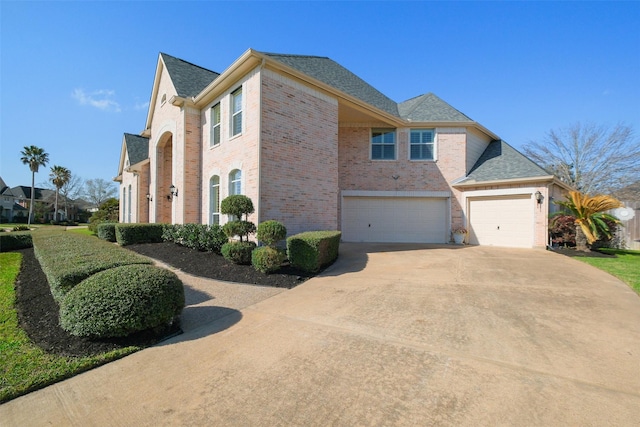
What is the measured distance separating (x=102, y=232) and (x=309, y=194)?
36.9ft

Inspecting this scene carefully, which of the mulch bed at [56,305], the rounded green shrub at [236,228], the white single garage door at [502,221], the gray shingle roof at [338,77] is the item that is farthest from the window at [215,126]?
the white single garage door at [502,221]

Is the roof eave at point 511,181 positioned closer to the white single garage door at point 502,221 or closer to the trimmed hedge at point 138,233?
the white single garage door at point 502,221

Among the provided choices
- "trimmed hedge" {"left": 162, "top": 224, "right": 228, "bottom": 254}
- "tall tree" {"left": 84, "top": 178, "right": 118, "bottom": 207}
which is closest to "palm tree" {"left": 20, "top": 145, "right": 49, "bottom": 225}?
"tall tree" {"left": 84, "top": 178, "right": 118, "bottom": 207}

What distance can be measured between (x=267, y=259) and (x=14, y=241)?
12.7 meters

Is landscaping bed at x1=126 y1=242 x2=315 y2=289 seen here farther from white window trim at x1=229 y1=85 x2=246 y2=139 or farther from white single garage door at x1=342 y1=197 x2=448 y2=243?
white single garage door at x1=342 y1=197 x2=448 y2=243

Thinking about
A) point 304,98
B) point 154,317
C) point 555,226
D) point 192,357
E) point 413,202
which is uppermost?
point 304,98

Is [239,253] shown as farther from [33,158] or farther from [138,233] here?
[33,158]

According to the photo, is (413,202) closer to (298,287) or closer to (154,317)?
(298,287)

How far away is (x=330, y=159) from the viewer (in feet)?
35.0

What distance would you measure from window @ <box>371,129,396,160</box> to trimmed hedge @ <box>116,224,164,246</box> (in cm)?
1054

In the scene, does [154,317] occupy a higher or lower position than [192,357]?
higher

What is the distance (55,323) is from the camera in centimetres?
393

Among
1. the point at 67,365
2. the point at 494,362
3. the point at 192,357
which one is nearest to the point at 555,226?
the point at 494,362

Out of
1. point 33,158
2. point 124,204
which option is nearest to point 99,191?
point 33,158
